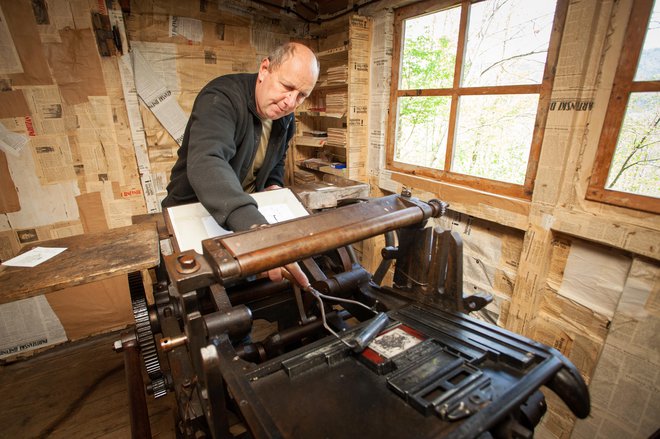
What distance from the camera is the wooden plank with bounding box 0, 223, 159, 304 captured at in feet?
3.58

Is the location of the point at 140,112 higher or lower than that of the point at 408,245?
higher

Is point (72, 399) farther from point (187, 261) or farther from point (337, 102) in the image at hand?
point (337, 102)


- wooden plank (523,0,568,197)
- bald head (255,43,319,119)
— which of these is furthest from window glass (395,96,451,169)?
bald head (255,43,319,119)

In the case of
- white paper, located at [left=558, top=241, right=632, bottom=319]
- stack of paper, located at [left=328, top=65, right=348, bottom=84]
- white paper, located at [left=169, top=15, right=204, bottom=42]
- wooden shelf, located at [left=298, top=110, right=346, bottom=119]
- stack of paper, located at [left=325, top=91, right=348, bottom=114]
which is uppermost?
white paper, located at [left=169, top=15, right=204, bottom=42]

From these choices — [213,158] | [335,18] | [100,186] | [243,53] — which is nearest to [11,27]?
[100,186]

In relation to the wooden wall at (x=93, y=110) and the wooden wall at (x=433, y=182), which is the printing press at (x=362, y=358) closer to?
the wooden wall at (x=433, y=182)

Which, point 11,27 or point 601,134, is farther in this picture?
point 11,27

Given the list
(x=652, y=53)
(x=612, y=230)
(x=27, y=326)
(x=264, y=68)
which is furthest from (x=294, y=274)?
(x=27, y=326)

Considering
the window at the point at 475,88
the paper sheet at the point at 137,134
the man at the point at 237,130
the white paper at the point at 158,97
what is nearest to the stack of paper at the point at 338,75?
the window at the point at 475,88

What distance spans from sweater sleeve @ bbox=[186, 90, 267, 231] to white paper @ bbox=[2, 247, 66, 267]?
654 mm

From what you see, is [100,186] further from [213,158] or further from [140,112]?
[213,158]

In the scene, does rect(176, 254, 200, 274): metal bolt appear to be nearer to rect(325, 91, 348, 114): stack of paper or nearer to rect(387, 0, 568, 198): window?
rect(387, 0, 568, 198): window

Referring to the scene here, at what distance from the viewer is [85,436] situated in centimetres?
178

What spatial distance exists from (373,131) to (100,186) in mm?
2142
